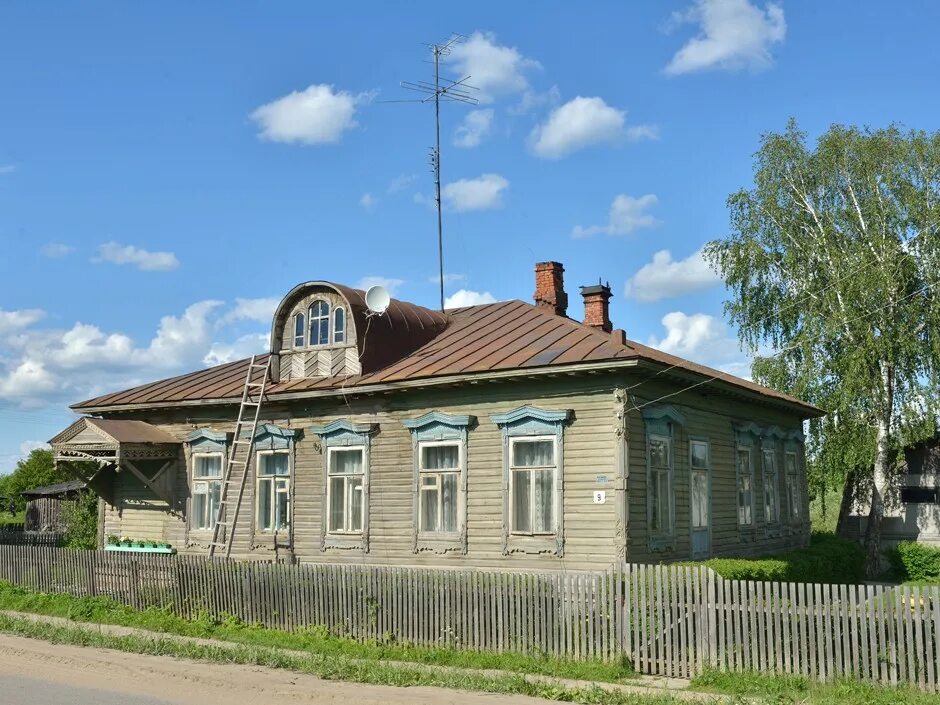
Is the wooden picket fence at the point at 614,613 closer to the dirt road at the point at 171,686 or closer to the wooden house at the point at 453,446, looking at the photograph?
the dirt road at the point at 171,686

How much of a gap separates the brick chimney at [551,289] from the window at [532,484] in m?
5.65

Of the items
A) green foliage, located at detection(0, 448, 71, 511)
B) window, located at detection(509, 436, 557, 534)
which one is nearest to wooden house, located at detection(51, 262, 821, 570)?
window, located at detection(509, 436, 557, 534)

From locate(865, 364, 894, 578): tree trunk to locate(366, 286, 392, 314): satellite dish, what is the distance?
15574 millimetres

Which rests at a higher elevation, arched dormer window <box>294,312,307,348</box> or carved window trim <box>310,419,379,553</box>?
arched dormer window <box>294,312,307,348</box>

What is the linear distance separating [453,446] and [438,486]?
0.81 meters

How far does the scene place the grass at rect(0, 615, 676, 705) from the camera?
10.1 metres

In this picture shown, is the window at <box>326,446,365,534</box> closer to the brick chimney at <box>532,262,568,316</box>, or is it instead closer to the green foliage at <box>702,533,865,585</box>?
the brick chimney at <box>532,262,568,316</box>

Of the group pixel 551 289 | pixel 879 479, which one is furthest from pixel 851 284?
pixel 551 289

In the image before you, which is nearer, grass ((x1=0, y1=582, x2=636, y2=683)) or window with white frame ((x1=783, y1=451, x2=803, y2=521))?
grass ((x1=0, y1=582, x2=636, y2=683))

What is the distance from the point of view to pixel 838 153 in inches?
1099

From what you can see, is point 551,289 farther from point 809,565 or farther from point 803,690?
point 803,690

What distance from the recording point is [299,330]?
65.5 feet

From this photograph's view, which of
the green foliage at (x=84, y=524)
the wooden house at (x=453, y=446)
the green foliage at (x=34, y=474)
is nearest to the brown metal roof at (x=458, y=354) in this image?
the wooden house at (x=453, y=446)

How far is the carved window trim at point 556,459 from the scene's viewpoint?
15.7 metres
